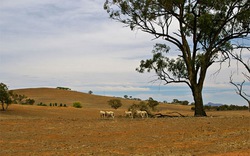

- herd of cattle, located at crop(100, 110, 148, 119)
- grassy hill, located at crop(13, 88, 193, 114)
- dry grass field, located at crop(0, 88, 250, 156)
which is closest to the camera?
dry grass field, located at crop(0, 88, 250, 156)

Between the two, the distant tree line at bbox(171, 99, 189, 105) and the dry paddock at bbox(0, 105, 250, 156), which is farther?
the distant tree line at bbox(171, 99, 189, 105)

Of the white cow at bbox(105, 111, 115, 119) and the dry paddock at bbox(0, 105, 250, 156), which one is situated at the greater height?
the white cow at bbox(105, 111, 115, 119)

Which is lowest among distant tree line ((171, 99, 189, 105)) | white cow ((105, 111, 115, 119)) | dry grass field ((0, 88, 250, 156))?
dry grass field ((0, 88, 250, 156))

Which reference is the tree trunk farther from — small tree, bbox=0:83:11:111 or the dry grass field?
small tree, bbox=0:83:11:111

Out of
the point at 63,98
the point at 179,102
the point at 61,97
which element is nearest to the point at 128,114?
the point at 63,98

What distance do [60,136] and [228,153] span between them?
28.7ft

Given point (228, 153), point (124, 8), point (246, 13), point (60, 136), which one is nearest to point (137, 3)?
point (124, 8)

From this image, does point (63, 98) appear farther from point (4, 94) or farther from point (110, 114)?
point (110, 114)

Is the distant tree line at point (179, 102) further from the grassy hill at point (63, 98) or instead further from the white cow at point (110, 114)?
the white cow at point (110, 114)

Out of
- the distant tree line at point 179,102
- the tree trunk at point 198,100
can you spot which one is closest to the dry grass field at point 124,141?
the tree trunk at point 198,100

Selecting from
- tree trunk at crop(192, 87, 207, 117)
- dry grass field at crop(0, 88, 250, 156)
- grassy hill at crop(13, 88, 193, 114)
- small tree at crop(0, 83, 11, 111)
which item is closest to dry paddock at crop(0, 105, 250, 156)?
dry grass field at crop(0, 88, 250, 156)

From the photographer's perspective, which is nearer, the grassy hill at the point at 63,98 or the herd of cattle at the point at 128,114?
the herd of cattle at the point at 128,114

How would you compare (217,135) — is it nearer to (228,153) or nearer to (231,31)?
(228,153)

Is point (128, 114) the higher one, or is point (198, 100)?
point (198, 100)
